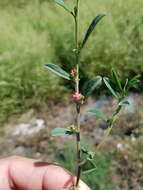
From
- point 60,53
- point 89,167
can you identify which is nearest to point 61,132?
point 89,167

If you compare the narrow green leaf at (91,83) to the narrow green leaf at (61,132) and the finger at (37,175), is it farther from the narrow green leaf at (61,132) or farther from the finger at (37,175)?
the finger at (37,175)

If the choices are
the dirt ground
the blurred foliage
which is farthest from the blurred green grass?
the blurred foliage

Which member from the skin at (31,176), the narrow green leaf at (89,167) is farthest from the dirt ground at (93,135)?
the narrow green leaf at (89,167)

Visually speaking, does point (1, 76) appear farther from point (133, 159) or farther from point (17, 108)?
point (133, 159)

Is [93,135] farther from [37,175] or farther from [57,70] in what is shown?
[57,70]

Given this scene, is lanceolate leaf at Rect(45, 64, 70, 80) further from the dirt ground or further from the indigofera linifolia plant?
the dirt ground

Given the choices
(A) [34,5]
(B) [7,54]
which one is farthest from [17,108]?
(A) [34,5]
